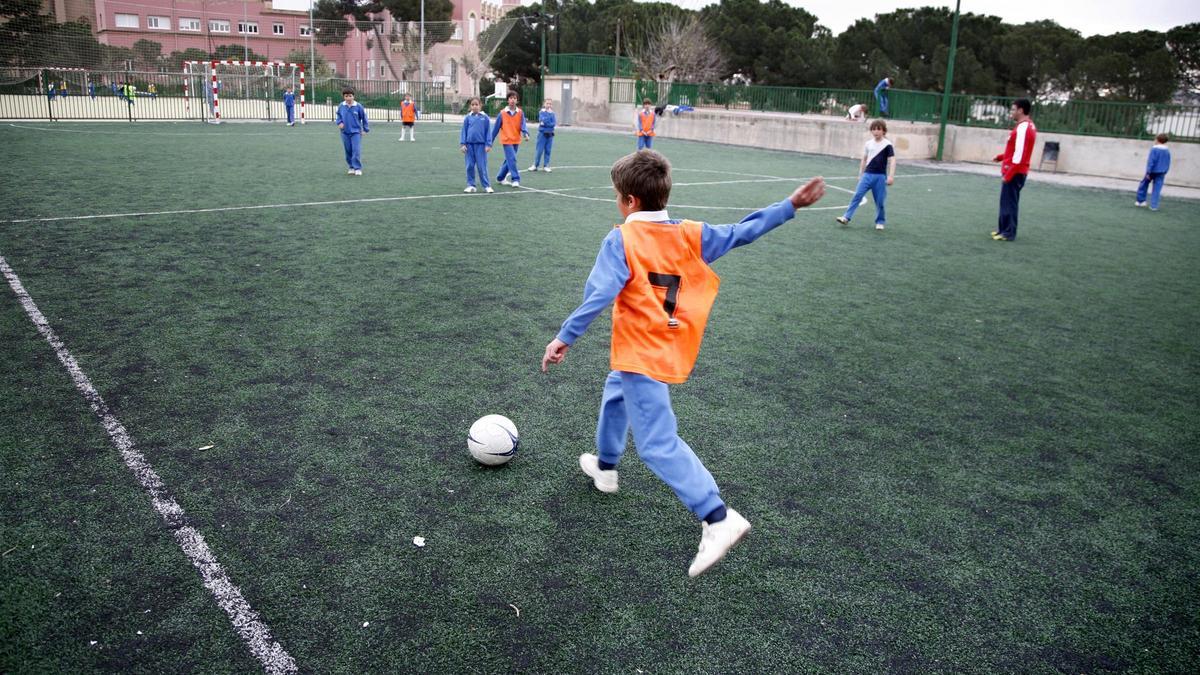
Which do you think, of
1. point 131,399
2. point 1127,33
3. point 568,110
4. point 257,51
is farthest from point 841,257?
point 257,51

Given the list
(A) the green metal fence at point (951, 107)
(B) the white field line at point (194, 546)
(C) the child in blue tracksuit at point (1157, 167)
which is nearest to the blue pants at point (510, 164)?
(B) the white field line at point (194, 546)

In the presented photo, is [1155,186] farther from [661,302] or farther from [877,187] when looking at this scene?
[661,302]

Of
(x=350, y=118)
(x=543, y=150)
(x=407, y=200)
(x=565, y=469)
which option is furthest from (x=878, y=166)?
(x=350, y=118)

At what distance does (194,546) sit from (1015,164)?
1224cm

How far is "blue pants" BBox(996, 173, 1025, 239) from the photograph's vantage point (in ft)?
39.7

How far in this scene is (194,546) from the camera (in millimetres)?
3562

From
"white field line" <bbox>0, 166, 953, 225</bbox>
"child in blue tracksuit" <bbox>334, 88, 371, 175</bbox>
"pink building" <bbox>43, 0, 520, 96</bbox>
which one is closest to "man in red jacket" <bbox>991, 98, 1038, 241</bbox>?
"white field line" <bbox>0, 166, 953, 225</bbox>

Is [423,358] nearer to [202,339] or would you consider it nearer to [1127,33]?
[202,339]

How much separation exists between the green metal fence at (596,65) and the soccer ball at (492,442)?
4057 cm

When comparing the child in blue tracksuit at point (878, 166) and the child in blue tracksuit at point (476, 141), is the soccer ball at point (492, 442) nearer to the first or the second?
the child in blue tracksuit at point (878, 166)

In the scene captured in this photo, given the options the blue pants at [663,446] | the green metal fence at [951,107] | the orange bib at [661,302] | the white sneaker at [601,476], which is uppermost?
the green metal fence at [951,107]

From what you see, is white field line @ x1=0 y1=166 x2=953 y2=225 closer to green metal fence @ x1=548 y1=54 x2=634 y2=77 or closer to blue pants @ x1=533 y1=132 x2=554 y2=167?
blue pants @ x1=533 y1=132 x2=554 y2=167

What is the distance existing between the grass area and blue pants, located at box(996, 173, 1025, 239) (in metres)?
2.39

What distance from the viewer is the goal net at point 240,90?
37.8 m
